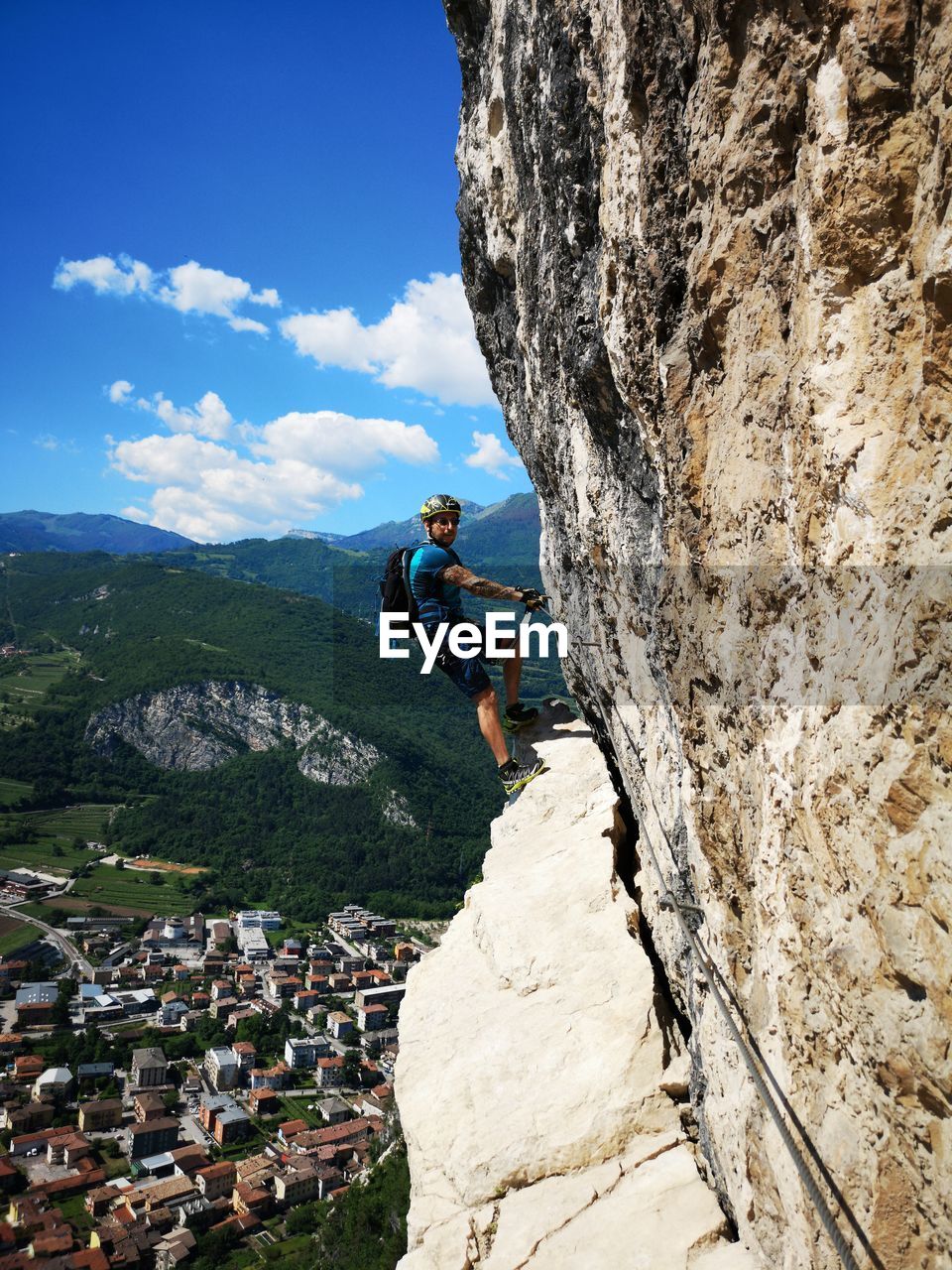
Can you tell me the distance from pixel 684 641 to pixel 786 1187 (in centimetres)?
205

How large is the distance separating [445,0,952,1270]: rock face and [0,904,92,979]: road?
2636 inches

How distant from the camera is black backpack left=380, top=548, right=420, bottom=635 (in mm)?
7535

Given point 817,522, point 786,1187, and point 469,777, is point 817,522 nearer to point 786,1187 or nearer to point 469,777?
point 786,1187

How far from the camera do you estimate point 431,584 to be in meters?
7.38

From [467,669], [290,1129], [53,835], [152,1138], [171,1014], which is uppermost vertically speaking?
[467,669]

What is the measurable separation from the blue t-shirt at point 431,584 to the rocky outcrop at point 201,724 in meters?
101

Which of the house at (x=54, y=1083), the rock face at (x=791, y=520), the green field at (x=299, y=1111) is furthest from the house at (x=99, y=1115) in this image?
the rock face at (x=791, y=520)

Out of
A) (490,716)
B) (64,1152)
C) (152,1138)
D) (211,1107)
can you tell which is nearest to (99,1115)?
(152,1138)

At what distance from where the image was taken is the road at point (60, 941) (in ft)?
196

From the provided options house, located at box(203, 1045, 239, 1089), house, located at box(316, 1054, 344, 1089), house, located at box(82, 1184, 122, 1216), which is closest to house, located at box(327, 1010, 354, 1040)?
house, located at box(316, 1054, 344, 1089)

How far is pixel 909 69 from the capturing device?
6.25ft

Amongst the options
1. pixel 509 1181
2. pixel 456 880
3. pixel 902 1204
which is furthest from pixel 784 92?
pixel 456 880

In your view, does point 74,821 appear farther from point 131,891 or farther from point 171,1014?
point 171,1014

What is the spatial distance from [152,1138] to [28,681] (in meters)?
104
